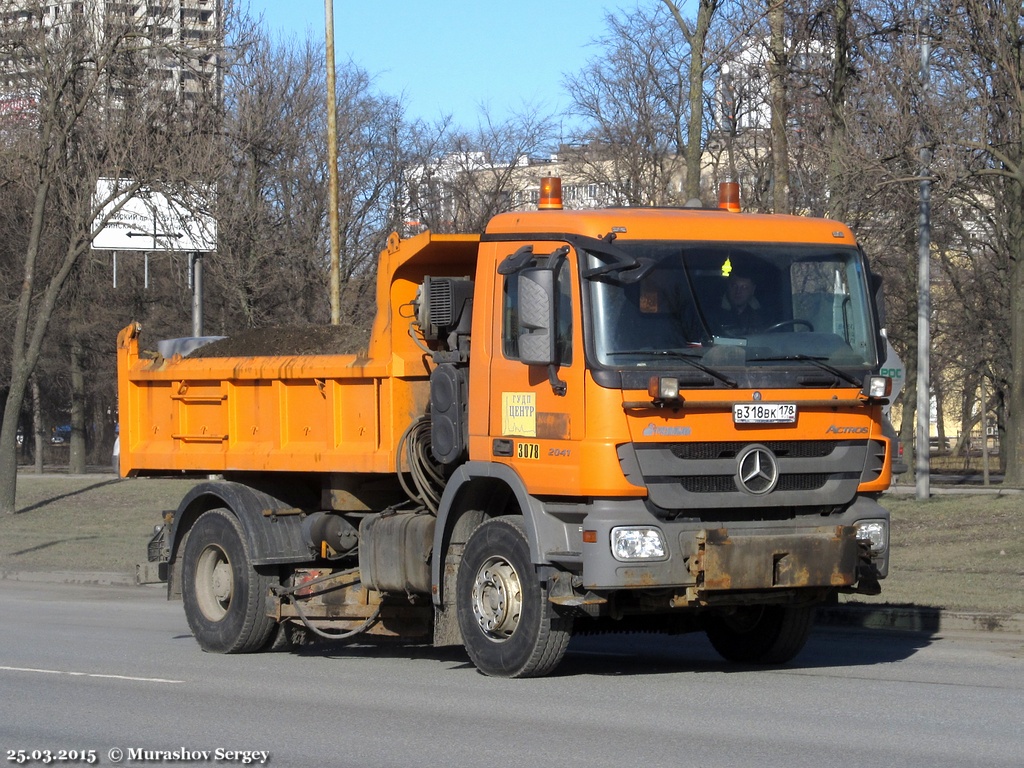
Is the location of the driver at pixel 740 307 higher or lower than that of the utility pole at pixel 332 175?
lower

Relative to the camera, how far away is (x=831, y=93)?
2273cm

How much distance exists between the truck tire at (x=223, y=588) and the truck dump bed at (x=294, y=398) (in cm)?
55

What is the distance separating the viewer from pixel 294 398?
11812 mm

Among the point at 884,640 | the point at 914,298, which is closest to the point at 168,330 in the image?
the point at 914,298

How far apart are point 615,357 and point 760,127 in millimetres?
22655

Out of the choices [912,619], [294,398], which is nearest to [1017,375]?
[912,619]

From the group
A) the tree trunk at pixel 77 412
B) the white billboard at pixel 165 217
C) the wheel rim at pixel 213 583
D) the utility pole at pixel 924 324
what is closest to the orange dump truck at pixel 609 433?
the wheel rim at pixel 213 583

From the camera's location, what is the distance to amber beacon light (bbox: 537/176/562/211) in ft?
33.8

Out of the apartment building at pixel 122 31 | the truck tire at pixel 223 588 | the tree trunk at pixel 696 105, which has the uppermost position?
the apartment building at pixel 122 31

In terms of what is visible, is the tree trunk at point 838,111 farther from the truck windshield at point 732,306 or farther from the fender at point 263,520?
→ the fender at point 263,520

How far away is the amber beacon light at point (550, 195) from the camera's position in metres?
10.3

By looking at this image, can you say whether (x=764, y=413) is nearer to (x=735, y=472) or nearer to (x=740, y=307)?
(x=735, y=472)

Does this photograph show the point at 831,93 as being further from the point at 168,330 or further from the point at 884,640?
the point at 168,330

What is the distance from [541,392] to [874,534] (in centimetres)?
236
